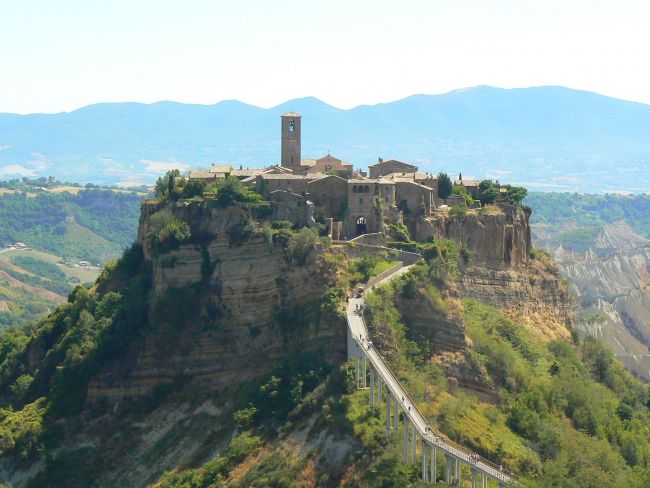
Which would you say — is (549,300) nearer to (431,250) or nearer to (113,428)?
(431,250)

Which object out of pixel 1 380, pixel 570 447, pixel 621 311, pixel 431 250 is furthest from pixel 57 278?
pixel 570 447

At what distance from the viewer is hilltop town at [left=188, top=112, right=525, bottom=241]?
63.3 metres

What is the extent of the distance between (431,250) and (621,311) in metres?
59.1

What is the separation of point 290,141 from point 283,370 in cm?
2007

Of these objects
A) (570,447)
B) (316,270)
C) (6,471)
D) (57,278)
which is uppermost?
(316,270)

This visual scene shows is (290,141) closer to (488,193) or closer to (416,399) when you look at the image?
(488,193)

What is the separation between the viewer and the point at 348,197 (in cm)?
6431

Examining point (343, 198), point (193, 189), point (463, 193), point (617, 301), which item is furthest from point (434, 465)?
point (617, 301)

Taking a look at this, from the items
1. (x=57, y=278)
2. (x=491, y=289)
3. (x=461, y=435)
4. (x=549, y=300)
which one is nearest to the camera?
(x=461, y=435)

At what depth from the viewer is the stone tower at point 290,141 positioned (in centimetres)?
7250

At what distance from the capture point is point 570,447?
51219 mm

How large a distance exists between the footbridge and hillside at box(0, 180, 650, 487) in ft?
2.16

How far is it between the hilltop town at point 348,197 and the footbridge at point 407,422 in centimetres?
863

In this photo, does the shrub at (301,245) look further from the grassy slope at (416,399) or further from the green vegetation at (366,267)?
the grassy slope at (416,399)
